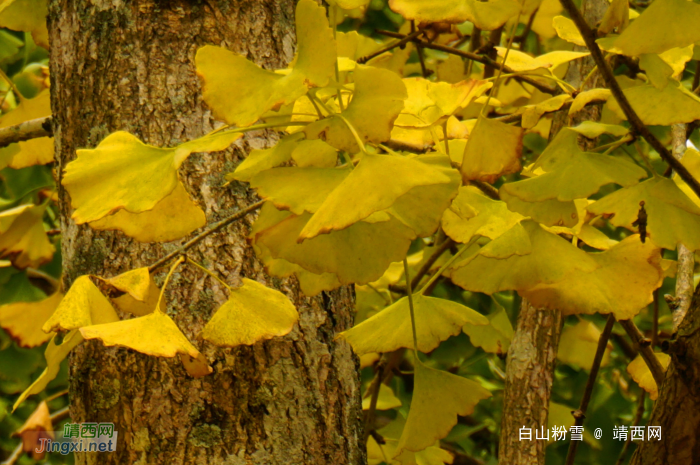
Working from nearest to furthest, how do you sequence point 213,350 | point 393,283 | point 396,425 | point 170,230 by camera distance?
point 170,230 → point 213,350 → point 393,283 → point 396,425

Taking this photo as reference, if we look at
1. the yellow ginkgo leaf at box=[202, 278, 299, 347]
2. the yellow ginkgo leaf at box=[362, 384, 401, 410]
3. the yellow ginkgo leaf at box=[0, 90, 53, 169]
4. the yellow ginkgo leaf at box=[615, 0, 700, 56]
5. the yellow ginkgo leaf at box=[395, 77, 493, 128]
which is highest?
the yellow ginkgo leaf at box=[615, 0, 700, 56]

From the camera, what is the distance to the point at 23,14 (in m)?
A: 0.97

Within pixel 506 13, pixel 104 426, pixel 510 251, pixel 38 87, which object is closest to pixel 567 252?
pixel 510 251

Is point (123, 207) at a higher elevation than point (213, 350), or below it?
higher

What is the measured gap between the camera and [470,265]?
62cm

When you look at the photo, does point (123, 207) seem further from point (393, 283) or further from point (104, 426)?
point (393, 283)

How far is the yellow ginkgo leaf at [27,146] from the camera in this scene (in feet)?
3.88

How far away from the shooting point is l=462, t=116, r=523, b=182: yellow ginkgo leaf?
616mm

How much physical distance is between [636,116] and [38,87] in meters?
1.36

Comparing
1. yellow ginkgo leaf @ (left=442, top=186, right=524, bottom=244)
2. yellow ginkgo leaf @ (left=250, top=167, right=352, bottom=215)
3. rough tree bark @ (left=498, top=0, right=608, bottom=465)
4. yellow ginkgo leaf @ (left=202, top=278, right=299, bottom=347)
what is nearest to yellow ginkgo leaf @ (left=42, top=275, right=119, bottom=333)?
yellow ginkgo leaf @ (left=202, top=278, right=299, bottom=347)

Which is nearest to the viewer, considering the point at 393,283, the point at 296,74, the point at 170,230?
the point at 296,74

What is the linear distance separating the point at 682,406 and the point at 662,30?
309 millimetres

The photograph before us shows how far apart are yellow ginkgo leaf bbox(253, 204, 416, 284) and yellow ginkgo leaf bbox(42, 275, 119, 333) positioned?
188 mm

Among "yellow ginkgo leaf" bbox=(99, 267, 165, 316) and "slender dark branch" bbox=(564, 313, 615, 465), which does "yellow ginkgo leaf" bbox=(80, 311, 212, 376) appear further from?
"slender dark branch" bbox=(564, 313, 615, 465)
